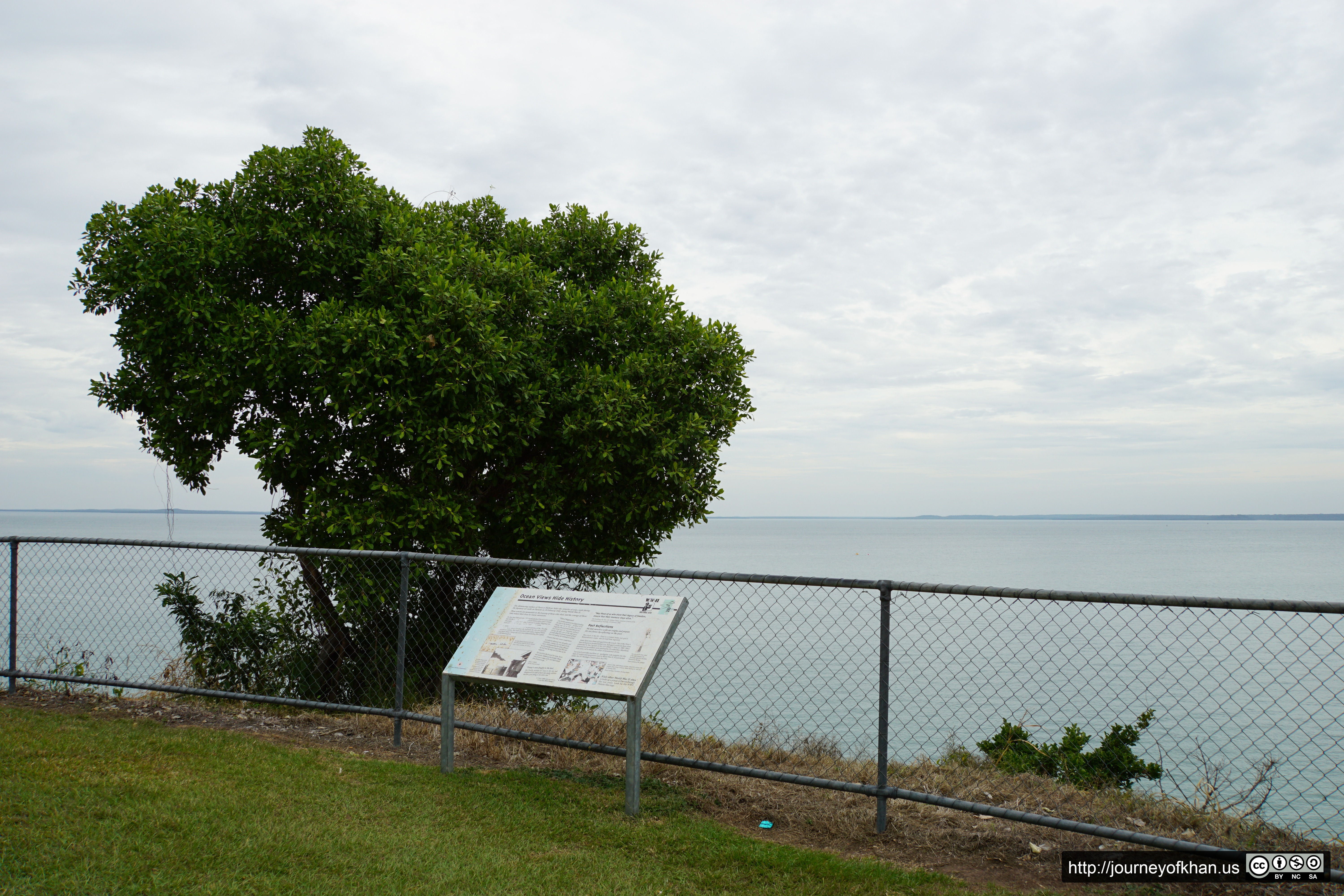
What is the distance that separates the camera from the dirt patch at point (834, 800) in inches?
191

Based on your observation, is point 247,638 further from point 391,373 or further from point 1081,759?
→ point 1081,759

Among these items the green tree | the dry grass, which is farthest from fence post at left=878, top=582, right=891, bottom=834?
the green tree

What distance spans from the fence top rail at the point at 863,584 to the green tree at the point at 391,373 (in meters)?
1.90

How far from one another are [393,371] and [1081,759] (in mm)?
7660

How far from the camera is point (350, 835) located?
15.5 feet

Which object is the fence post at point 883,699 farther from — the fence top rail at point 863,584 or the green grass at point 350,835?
the green grass at point 350,835

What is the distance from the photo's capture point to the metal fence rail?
225 inches

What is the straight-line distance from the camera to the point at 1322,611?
425 centimetres

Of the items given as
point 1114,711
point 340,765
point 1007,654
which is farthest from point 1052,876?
point 1007,654

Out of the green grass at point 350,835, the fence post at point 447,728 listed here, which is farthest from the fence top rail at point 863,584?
the green grass at point 350,835

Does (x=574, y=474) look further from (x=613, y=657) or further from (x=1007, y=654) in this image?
(x=1007, y=654)

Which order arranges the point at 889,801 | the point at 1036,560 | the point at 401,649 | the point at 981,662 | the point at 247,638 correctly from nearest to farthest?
the point at 889,801, the point at 401,649, the point at 247,638, the point at 981,662, the point at 1036,560

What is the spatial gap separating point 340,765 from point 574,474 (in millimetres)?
4520

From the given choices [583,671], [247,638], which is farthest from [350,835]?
[247,638]
